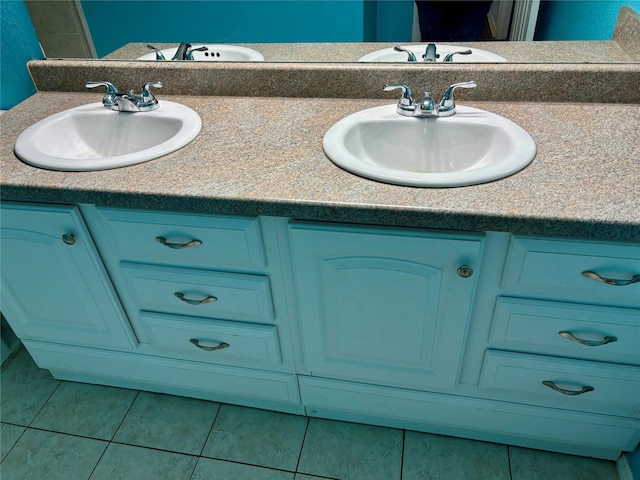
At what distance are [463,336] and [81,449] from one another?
1175 millimetres

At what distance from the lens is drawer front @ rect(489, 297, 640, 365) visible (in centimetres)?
95

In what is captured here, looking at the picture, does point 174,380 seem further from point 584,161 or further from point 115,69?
point 584,161

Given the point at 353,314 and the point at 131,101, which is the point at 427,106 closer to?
the point at 353,314

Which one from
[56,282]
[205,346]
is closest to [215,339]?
[205,346]

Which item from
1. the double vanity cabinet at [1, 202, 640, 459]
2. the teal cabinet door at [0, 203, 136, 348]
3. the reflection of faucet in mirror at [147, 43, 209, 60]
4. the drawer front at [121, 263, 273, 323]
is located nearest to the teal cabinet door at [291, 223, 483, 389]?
the double vanity cabinet at [1, 202, 640, 459]

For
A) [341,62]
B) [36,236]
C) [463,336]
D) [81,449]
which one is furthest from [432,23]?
[81,449]

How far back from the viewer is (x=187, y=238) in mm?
1021

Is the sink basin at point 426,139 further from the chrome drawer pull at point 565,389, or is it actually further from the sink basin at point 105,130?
the chrome drawer pull at point 565,389

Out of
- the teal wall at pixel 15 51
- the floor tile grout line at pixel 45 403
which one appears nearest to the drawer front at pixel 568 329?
the floor tile grout line at pixel 45 403

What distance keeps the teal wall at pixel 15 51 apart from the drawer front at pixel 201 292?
80 centimetres

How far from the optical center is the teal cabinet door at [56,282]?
1.08 m

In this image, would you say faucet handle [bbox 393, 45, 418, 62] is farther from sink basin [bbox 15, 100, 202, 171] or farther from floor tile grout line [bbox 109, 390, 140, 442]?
floor tile grout line [bbox 109, 390, 140, 442]

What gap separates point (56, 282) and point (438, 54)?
3.86ft

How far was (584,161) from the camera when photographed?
96cm
